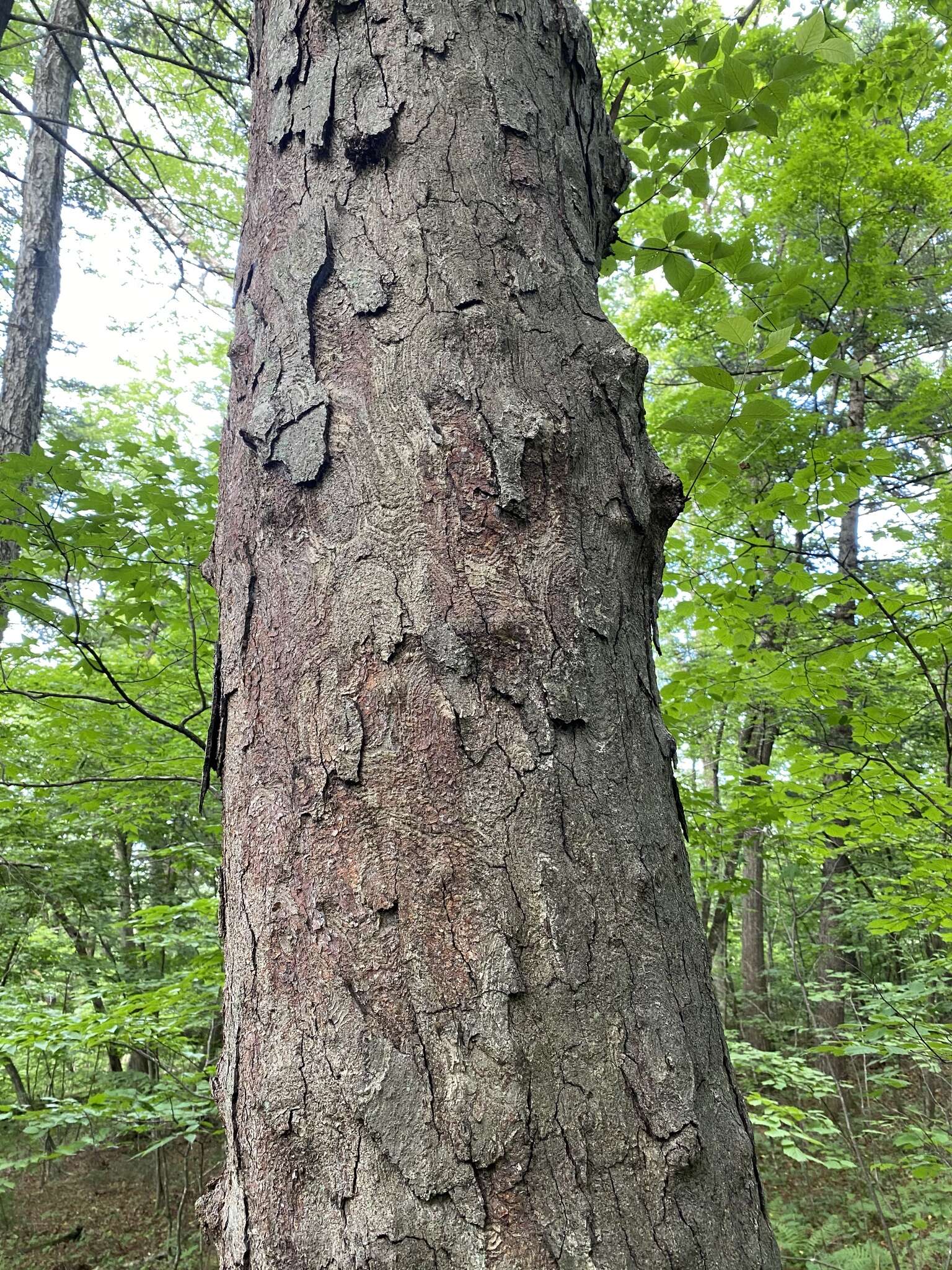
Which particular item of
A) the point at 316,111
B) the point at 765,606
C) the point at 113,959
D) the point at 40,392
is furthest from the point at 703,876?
the point at 113,959

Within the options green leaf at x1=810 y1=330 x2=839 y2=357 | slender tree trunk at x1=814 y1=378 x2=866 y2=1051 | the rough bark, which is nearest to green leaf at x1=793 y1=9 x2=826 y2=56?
green leaf at x1=810 y1=330 x2=839 y2=357

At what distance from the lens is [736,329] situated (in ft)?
4.77

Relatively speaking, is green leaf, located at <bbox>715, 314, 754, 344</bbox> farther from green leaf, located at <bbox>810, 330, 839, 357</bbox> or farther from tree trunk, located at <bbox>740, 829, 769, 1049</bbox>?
tree trunk, located at <bbox>740, 829, 769, 1049</bbox>

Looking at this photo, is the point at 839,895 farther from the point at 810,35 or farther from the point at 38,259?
the point at 38,259

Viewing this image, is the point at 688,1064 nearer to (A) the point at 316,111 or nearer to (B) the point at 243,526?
(B) the point at 243,526

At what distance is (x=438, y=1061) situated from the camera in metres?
0.62

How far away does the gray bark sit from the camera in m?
5.91

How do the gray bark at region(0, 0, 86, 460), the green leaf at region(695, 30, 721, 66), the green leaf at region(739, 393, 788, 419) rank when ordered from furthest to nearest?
the gray bark at region(0, 0, 86, 460) → the green leaf at region(695, 30, 721, 66) → the green leaf at region(739, 393, 788, 419)

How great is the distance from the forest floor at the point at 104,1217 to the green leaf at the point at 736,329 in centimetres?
683

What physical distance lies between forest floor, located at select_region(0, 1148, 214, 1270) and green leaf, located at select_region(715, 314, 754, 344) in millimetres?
6828

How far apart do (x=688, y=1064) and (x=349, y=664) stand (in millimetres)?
505

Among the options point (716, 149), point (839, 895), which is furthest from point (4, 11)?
point (839, 895)

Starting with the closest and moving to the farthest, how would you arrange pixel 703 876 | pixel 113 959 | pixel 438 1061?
pixel 438 1061 → pixel 703 876 → pixel 113 959

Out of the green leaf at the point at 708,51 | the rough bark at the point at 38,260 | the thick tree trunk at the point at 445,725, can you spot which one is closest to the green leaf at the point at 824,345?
the green leaf at the point at 708,51
